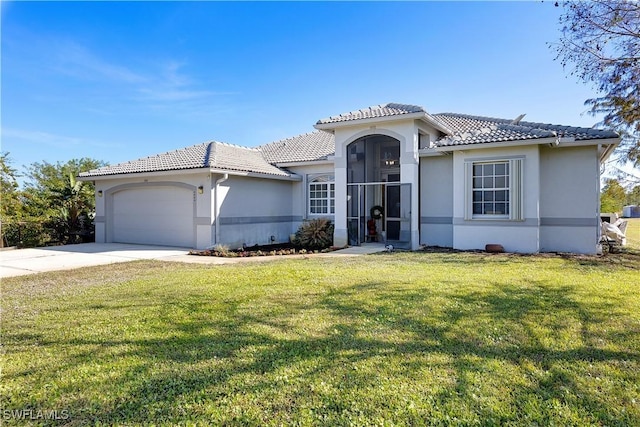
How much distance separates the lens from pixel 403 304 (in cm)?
622

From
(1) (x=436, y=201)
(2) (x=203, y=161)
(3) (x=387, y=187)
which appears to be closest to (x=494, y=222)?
(1) (x=436, y=201)

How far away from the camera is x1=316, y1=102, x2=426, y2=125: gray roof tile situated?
14.2 meters

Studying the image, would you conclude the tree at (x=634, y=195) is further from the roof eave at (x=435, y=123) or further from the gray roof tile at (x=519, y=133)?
the roof eave at (x=435, y=123)

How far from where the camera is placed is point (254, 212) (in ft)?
56.2

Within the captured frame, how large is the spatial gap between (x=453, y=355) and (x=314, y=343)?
1662mm

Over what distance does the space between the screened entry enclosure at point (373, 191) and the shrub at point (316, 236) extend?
104 cm

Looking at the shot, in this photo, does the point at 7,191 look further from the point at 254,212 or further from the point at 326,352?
the point at 326,352

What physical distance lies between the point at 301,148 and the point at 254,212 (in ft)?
19.4

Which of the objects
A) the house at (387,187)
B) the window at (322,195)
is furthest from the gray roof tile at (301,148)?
the window at (322,195)

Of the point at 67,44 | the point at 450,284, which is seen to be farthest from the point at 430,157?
the point at 67,44

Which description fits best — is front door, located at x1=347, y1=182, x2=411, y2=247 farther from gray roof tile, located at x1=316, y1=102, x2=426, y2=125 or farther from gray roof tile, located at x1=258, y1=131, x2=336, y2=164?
gray roof tile, located at x1=316, y1=102, x2=426, y2=125

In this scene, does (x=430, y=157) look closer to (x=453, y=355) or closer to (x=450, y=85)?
(x=450, y=85)

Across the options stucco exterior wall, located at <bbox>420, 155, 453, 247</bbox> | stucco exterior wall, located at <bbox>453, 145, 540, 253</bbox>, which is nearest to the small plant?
stucco exterior wall, located at <bbox>420, 155, 453, 247</bbox>

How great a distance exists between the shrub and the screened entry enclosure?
1036mm
